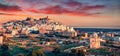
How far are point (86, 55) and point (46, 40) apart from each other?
60cm

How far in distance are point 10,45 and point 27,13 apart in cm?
51

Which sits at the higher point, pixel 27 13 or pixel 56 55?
pixel 27 13

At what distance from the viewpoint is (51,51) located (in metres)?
3.45

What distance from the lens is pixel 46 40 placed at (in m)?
3.51

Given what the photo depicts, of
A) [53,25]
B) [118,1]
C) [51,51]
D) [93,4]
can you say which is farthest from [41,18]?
[118,1]

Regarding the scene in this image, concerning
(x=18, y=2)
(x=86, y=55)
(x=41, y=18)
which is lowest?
(x=86, y=55)

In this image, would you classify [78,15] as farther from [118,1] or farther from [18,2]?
[18,2]

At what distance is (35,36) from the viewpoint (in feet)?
11.5

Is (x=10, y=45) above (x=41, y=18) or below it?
below

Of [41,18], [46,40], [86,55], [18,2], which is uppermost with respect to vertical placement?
[18,2]

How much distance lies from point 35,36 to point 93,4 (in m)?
0.95

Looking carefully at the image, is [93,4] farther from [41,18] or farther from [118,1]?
[41,18]

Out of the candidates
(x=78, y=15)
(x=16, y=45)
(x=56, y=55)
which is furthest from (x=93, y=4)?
(x=16, y=45)

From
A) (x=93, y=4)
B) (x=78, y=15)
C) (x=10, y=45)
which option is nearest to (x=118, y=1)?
(x=93, y=4)
